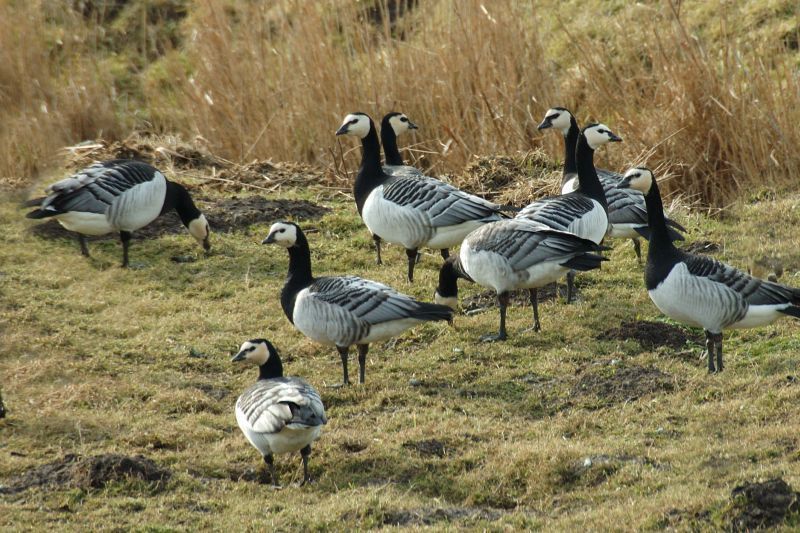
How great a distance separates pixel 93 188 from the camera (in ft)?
38.0

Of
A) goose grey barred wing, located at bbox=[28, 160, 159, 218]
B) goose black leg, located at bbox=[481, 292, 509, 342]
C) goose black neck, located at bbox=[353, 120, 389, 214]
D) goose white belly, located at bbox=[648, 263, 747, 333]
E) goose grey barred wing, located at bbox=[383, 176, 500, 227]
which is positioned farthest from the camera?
goose black neck, located at bbox=[353, 120, 389, 214]

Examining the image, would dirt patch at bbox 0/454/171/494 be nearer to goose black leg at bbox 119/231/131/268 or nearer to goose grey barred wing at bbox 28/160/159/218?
goose grey barred wing at bbox 28/160/159/218

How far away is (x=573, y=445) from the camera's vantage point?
280 inches

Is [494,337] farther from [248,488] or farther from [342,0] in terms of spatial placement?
[342,0]

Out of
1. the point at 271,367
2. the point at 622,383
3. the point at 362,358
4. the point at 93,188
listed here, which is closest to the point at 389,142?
the point at 93,188

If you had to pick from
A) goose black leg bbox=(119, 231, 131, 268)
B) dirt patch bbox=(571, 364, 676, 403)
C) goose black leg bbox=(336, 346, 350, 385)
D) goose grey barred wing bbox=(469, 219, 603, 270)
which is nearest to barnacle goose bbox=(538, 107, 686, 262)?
goose grey barred wing bbox=(469, 219, 603, 270)

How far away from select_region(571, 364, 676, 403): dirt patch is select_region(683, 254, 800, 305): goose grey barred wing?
0.87 meters

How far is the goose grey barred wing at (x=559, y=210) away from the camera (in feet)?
32.4

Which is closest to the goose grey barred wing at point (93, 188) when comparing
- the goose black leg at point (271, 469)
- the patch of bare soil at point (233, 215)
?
the patch of bare soil at point (233, 215)

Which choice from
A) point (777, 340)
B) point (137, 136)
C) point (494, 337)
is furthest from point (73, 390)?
point (137, 136)

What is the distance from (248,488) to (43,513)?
129cm

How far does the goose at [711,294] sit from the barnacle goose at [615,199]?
2.08m

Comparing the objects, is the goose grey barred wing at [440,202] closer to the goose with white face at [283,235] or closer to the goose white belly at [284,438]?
the goose with white face at [283,235]

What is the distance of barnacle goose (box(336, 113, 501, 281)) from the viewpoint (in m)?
10.8
